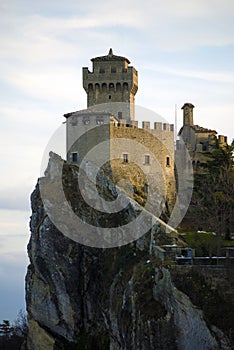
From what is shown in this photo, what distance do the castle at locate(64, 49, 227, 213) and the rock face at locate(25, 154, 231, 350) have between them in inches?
194

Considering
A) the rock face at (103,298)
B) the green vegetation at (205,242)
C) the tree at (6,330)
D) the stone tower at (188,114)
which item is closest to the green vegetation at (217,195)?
the green vegetation at (205,242)

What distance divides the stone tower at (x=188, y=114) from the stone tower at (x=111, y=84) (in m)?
8.17

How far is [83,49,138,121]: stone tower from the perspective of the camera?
273 ft

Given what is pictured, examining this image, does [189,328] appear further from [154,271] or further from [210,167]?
[210,167]

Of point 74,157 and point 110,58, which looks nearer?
point 74,157

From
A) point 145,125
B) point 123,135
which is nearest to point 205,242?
point 123,135

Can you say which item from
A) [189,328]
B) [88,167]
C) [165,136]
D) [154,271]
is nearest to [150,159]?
[165,136]

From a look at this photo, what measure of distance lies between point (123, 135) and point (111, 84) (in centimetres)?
931

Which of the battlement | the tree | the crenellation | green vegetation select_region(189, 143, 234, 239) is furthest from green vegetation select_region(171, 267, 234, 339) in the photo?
the tree

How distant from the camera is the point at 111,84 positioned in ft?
274

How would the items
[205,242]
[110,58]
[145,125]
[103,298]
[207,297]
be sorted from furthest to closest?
1. [110,58]
2. [145,125]
3. [103,298]
4. [205,242]
5. [207,297]

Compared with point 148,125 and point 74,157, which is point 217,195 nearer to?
point 74,157

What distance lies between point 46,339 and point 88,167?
53.0ft

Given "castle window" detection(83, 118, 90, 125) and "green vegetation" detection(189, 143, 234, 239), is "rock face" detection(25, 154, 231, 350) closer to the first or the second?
"green vegetation" detection(189, 143, 234, 239)
